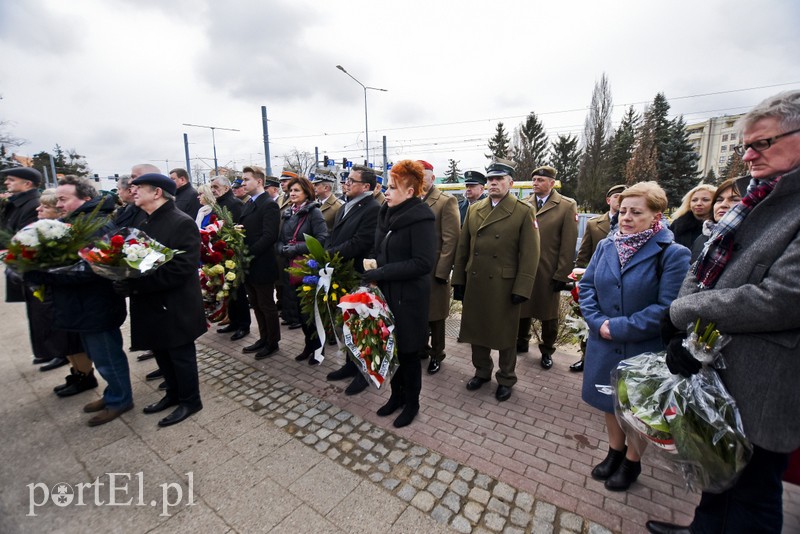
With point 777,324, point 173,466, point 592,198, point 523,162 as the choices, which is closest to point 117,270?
point 173,466

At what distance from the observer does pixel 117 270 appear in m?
2.73

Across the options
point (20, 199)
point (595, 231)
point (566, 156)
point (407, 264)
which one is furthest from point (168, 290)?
point (566, 156)

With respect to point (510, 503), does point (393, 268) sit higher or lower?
higher

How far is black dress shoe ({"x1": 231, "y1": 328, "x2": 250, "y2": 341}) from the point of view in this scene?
530cm

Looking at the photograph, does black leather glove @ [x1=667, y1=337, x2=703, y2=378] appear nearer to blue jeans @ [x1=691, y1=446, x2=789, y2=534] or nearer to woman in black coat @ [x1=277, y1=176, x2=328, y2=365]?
blue jeans @ [x1=691, y1=446, x2=789, y2=534]

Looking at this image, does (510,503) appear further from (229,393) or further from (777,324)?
(229,393)

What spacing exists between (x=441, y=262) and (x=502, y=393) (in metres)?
1.51

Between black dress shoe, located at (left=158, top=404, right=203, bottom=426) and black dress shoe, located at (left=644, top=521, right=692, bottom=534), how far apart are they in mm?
3649

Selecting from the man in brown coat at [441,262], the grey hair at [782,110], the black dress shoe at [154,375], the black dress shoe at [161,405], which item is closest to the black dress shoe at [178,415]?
the black dress shoe at [161,405]

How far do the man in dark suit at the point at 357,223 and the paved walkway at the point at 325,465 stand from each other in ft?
2.81

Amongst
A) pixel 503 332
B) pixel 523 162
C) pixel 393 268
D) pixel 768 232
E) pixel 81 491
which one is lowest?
pixel 81 491

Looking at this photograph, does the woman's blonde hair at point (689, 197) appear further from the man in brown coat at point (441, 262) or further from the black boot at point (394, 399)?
the black boot at point (394, 399)

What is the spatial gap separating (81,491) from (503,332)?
3514 millimetres

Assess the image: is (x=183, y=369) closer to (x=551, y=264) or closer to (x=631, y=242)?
(x=631, y=242)
